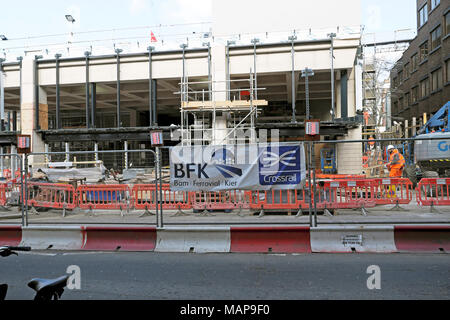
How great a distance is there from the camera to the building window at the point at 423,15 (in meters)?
32.1

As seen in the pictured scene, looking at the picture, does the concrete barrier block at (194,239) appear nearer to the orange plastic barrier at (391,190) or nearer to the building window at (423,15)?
the orange plastic barrier at (391,190)

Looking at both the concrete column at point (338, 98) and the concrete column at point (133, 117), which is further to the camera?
the concrete column at point (133, 117)

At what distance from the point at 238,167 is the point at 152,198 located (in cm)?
339

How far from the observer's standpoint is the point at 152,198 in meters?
10.3

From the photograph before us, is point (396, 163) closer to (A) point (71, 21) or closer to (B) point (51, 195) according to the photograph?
(B) point (51, 195)

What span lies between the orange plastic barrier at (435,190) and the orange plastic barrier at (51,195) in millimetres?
9900

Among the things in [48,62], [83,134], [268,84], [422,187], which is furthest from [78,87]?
[422,187]

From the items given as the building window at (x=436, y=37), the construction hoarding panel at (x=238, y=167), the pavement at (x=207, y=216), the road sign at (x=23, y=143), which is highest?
the building window at (x=436, y=37)

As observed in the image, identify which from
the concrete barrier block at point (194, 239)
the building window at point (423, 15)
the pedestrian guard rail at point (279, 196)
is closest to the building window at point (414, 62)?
the building window at point (423, 15)

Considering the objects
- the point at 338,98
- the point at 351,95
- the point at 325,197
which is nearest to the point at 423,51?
the point at 338,98

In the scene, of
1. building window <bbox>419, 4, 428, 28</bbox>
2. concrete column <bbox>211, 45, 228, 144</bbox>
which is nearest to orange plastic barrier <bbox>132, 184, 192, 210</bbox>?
concrete column <bbox>211, 45, 228, 144</bbox>
